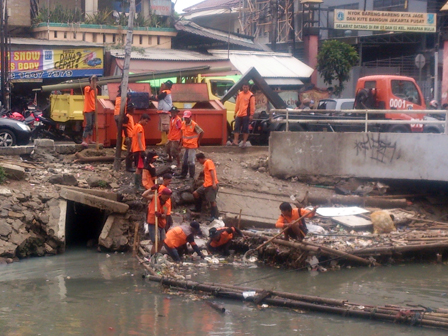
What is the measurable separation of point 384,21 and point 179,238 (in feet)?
65.9

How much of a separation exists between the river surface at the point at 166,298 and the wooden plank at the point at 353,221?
1383mm

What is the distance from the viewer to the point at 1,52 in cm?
2011

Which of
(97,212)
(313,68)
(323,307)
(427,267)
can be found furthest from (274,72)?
(323,307)

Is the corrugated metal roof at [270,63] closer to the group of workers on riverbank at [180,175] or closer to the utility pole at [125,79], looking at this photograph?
the group of workers on riverbank at [180,175]

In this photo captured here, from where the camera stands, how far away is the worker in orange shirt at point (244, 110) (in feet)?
49.1

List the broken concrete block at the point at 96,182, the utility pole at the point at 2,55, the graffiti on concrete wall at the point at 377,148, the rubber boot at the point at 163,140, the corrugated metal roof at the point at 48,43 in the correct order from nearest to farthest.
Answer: the broken concrete block at the point at 96,182 → the graffiti on concrete wall at the point at 377,148 → the rubber boot at the point at 163,140 → the utility pole at the point at 2,55 → the corrugated metal roof at the point at 48,43

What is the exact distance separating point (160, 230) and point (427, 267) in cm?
446

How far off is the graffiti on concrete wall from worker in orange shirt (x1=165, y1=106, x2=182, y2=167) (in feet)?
12.5

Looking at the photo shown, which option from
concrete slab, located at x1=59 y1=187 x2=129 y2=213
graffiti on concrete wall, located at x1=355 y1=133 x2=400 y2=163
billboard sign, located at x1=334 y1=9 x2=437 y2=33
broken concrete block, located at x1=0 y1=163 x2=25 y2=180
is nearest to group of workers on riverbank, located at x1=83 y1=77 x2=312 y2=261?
concrete slab, located at x1=59 y1=187 x2=129 y2=213

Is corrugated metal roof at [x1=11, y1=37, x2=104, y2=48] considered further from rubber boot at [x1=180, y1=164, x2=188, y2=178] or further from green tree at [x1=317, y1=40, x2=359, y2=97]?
rubber boot at [x1=180, y1=164, x2=188, y2=178]

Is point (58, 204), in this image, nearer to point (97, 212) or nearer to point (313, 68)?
point (97, 212)

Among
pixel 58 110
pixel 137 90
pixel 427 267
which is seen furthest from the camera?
pixel 58 110

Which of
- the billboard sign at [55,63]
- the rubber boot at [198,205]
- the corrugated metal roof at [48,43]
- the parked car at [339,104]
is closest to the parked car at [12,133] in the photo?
the rubber boot at [198,205]

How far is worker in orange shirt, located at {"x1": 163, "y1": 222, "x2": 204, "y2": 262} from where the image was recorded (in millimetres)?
10312
